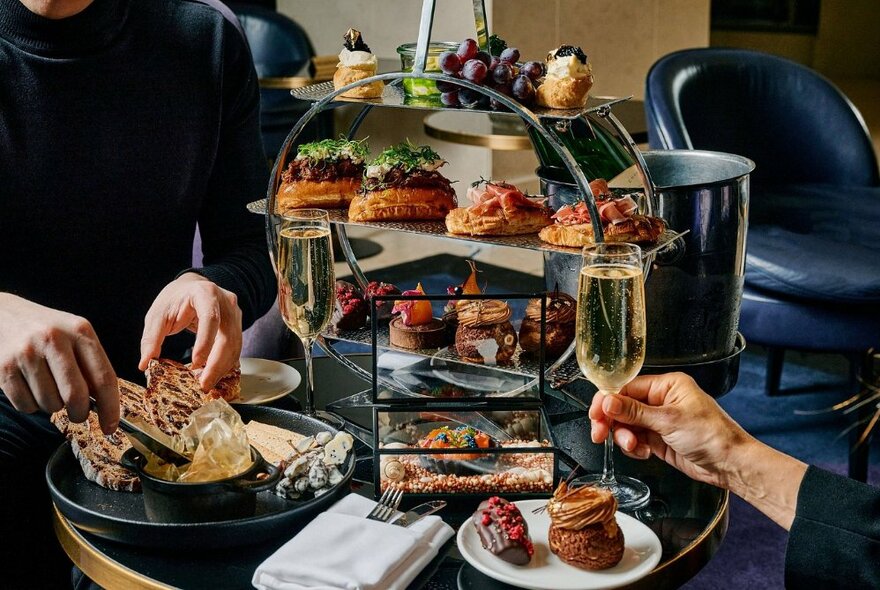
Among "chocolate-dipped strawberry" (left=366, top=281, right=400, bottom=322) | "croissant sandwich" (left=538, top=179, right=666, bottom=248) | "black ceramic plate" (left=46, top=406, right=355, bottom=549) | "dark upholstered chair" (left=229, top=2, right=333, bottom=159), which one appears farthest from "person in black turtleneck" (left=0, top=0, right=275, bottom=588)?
"dark upholstered chair" (left=229, top=2, right=333, bottom=159)

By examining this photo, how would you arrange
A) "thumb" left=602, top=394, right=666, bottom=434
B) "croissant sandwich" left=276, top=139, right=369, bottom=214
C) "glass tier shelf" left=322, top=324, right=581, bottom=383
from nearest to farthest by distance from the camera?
"thumb" left=602, top=394, right=666, bottom=434, "glass tier shelf" left=322, top=324, right=581, bottom=383, "croissant sandwich" left=276, top=139, right=369, bottom=214

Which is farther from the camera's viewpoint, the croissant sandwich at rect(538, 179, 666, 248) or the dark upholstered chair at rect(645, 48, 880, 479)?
the dark upholstered chair at rect(645, 48, 880, 479)

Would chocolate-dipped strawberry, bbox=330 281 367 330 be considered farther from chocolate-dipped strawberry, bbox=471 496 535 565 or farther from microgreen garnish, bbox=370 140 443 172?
chocolate-dipped strawberry, bbox=471 496 535 565

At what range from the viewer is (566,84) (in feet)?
5.38

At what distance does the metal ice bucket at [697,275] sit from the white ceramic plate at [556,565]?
656mm

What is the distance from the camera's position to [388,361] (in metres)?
1.77

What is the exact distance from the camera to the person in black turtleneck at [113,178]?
182cm

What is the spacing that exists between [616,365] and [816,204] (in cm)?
215

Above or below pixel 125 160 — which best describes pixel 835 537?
below

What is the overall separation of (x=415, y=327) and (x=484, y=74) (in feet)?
1.36

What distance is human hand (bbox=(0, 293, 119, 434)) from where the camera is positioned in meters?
1.33

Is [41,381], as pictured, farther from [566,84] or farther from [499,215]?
[566,84]

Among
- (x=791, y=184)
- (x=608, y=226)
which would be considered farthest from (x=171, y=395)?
(x=791, y=184)

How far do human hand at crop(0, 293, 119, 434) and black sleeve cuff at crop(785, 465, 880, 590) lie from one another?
0.88 metres
